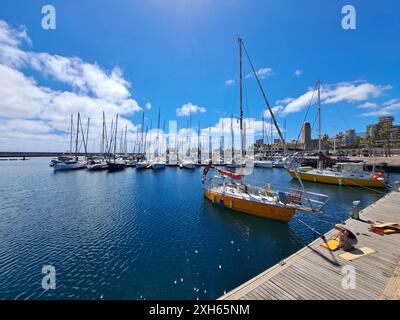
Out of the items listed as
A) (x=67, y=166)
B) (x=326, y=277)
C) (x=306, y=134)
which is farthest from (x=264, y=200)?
(x=306, y=134)

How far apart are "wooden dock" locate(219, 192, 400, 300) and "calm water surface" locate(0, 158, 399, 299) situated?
7.72ft

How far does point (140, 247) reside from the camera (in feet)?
39.1

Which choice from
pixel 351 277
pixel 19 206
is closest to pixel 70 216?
pixel 19 206

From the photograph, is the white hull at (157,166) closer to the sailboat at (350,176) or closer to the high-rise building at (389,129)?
the sailboat at (350,176)

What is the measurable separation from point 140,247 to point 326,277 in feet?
35.0

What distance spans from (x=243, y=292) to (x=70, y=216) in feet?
61.3

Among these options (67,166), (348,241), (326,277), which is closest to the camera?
(326,277)

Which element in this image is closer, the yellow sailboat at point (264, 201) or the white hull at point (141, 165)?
the yellow sailboat at point (264, 201)

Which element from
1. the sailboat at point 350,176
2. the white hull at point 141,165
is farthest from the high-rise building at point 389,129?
the white hull at point 141,165

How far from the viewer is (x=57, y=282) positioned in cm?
879

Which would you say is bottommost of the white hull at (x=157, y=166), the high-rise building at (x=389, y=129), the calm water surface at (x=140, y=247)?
the calm water surface at (x=140, y=247)

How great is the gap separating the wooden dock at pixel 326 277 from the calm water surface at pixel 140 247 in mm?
2354

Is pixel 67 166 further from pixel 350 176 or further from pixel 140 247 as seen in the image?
pixel 350 176

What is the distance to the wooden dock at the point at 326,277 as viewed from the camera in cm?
594
